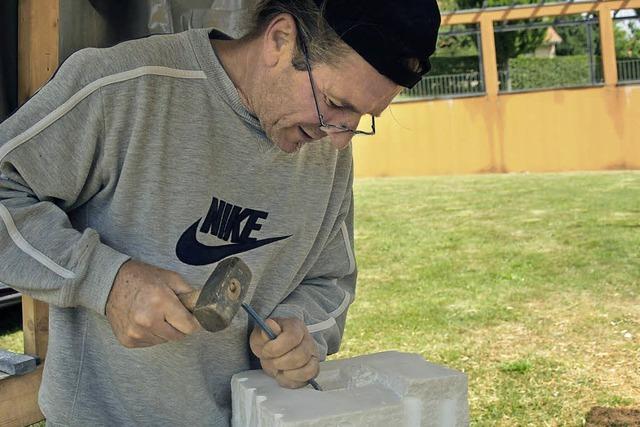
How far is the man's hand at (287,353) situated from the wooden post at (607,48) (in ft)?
58.8

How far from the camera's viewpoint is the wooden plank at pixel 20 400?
2.28 metres

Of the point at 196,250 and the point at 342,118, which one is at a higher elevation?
the point at 342,118

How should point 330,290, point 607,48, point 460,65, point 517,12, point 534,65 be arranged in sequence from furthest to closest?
point 534,65
point 460,65
point 517,12
point 607,48
point 330,290

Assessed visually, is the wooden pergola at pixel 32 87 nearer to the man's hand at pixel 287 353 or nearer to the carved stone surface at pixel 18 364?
the carved stone surface at pixel 18 364

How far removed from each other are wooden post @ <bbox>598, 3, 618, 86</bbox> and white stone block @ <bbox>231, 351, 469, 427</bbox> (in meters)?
17.9

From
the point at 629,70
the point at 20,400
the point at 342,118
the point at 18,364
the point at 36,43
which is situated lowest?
the point at 20,400

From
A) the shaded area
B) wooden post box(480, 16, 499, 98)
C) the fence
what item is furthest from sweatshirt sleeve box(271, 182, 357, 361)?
wooden post box(480, 16, 499, 98)

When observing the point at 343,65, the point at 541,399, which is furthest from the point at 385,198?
the point at 343,65

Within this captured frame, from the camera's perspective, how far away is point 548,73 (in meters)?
18.8

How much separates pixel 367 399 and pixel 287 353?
0.61 ft

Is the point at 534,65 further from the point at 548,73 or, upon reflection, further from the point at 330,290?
the point at 330,290

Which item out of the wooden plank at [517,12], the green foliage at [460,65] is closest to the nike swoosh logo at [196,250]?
the wooden plank at [517,12]

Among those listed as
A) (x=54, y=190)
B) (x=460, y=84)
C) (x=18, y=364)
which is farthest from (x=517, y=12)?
(x=54, y=190)

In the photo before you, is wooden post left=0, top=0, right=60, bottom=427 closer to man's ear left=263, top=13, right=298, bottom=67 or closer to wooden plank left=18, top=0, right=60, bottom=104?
wooden plank left=18, top=0, right=60, bottom=104
